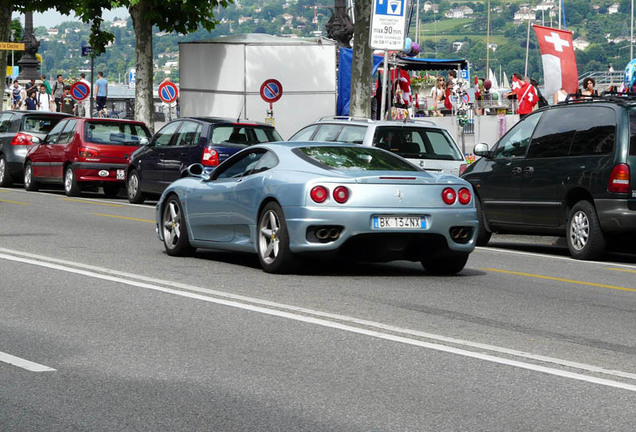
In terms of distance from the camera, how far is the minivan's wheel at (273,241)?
12.0 m

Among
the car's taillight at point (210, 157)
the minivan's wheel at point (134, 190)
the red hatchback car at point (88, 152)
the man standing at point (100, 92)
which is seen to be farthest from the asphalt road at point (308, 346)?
the man standing at point (100, 92)

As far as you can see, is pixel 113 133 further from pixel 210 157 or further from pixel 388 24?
pixel 388 24

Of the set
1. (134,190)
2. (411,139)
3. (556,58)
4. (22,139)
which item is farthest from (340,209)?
(22,139)

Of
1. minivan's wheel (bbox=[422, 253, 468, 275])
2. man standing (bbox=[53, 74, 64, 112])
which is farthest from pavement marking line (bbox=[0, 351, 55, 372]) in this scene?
man standing (bbox=[53, 74, 64, 112])

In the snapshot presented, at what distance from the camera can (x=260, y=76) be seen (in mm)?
34156

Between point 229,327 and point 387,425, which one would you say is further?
point 229,327

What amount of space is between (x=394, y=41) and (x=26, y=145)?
1047 centimetres

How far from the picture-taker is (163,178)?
23859 millimetres

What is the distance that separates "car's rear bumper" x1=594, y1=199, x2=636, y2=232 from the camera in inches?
572

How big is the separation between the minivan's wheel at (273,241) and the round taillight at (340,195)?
1.74 feet

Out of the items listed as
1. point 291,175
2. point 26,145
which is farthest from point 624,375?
point 26,145

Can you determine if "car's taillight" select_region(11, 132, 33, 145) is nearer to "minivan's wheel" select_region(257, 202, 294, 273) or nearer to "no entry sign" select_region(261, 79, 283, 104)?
"no entry sign" select_region(261, 79, 283, 104)

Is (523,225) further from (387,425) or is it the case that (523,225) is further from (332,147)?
(387,425)

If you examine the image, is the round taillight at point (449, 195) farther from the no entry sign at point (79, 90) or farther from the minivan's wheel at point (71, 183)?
the no entry sign at point (79, 90)
